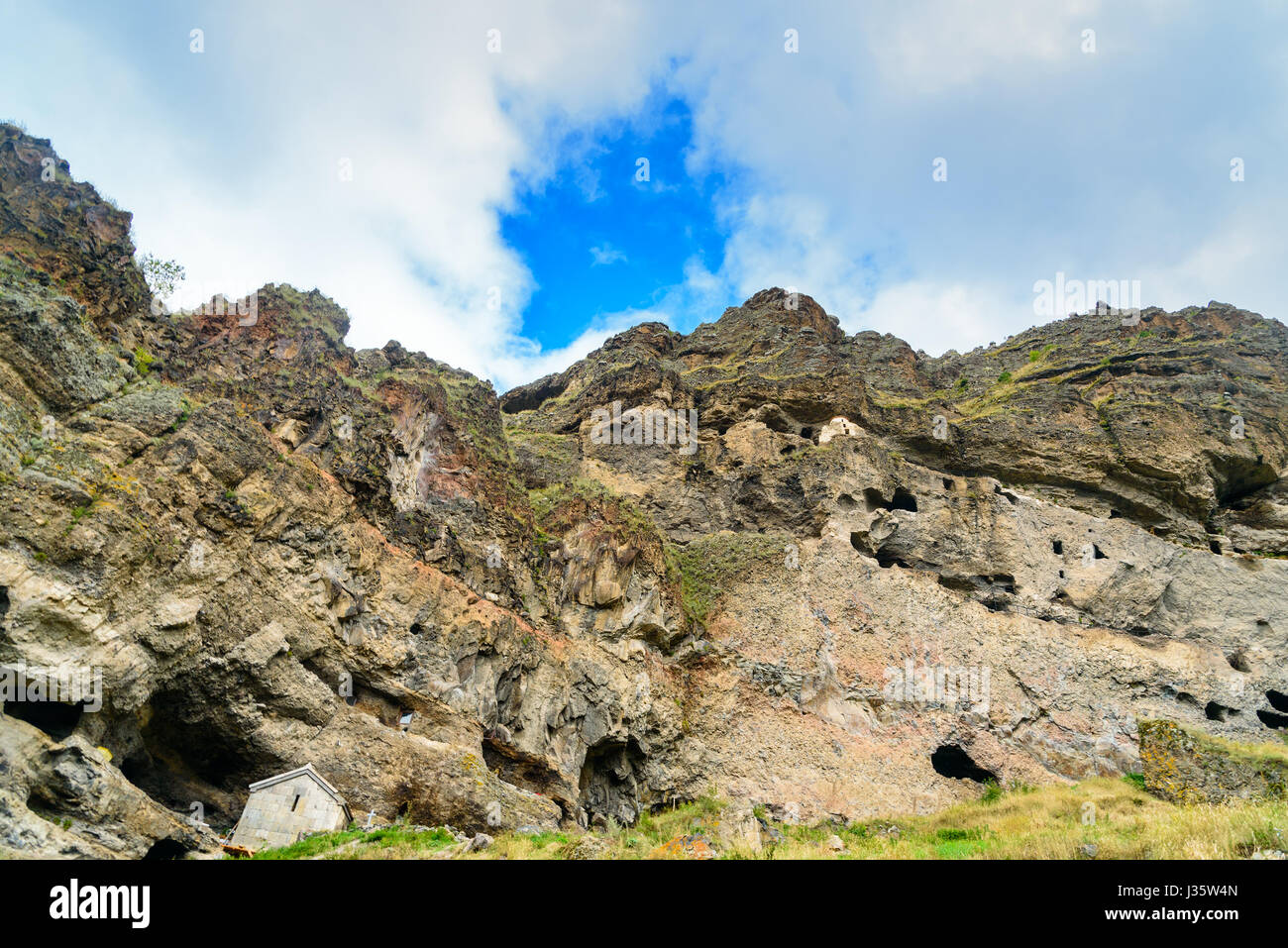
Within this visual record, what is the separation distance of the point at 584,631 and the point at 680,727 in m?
4.52

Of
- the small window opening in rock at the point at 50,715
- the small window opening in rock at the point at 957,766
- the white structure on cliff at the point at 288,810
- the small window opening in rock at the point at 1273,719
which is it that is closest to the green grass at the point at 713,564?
the small window opening in rock at the point at 957,766

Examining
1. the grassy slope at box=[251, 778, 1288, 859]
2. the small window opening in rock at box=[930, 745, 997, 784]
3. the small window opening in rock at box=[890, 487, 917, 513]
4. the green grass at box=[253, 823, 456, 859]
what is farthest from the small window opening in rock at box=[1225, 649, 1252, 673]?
the green grass at box=[253, 823, 456, 859]

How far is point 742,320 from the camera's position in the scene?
5019 centimetres

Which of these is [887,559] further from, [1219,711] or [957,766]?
[1219,711]

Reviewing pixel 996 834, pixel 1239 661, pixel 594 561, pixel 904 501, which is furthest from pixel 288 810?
pixel 1239 661

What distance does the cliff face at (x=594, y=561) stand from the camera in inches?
529

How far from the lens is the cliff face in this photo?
1344cm

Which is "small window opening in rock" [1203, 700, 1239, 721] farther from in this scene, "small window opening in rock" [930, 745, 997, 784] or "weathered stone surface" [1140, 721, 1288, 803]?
"small window opening in rock" [930, 745, 997, 784]

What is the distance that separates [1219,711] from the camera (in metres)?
27.2

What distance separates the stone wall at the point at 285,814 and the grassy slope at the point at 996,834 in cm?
49

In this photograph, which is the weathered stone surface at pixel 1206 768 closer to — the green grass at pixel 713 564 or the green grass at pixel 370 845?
the green grass at pixel 713 564

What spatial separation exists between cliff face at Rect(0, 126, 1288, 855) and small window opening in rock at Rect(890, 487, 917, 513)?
0.29 metres
